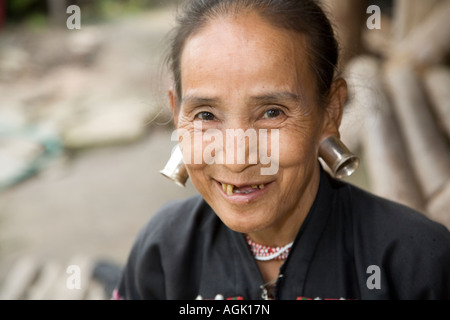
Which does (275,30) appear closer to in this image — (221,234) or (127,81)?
(221,234)

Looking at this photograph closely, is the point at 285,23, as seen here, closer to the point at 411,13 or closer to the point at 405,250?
the point at 405,250

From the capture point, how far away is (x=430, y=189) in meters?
3.05

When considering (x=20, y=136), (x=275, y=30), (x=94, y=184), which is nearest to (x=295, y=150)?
(x=275, y=30)

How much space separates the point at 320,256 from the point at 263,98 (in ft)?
1.98

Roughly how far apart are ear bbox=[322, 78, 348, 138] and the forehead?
218 millimetres

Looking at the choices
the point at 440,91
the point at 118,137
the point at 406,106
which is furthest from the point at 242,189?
the point at 118,137

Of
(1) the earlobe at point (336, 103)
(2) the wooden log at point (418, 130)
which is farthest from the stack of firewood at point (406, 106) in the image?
(1) the earlobe at point (336, 103)

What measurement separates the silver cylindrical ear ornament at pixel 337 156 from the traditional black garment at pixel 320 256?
0.12 metres

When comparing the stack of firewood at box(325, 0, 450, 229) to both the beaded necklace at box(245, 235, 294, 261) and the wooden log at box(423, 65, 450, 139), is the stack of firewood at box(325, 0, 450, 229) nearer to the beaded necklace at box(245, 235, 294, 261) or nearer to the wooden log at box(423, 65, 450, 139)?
the wooden log at box(423, 65, 450, 139)

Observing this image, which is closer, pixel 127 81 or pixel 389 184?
pixel 389 184

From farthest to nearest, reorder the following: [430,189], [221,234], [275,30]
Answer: [430,189] < [221,234] < [275,30]

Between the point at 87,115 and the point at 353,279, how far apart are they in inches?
246

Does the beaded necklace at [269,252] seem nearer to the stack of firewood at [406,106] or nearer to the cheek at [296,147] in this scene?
the cheek at [296,147]

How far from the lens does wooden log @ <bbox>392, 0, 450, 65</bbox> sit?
15.7 ft
